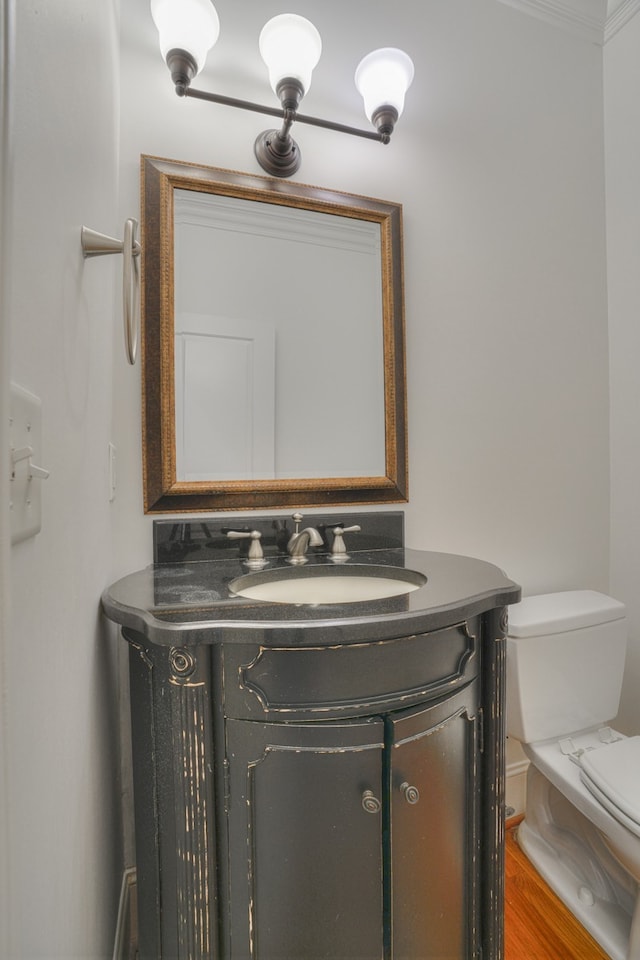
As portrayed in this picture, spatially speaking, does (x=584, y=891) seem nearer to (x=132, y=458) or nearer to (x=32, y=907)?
(x=32, y=907)

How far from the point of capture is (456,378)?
5.01ft

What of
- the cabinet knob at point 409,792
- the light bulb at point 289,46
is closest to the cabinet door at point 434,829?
the cabinet knob at point 409,792

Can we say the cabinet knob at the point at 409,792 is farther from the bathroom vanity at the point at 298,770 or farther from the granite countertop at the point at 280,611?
the granite countertop at the point at 280,611

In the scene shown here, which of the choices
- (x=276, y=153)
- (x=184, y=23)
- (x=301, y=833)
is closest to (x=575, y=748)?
(x=301, y=833)

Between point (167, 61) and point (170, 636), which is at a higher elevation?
point (167, 61)

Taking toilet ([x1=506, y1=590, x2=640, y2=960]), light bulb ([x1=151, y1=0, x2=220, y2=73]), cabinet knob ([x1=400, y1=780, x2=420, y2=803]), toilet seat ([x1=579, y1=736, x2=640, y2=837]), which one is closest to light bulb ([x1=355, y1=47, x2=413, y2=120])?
light bulb ([x1=151, y1=0, x2=220, y2=73])

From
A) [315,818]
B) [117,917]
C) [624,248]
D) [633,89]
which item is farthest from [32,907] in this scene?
[633,89]

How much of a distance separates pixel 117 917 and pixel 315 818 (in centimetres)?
66

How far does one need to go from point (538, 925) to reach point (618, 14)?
282 cm

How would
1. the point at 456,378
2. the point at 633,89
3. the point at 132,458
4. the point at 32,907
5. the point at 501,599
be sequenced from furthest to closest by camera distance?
the point at 633,89 → the point at 456,378 → the point at 132,458 → the point at 501,599 → the point at 32,907

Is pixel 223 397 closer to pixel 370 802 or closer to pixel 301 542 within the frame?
pixel 301 542

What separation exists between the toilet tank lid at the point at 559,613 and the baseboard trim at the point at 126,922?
3.70 ft

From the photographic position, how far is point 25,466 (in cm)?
39

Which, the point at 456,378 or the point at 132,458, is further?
the point at 456,378
